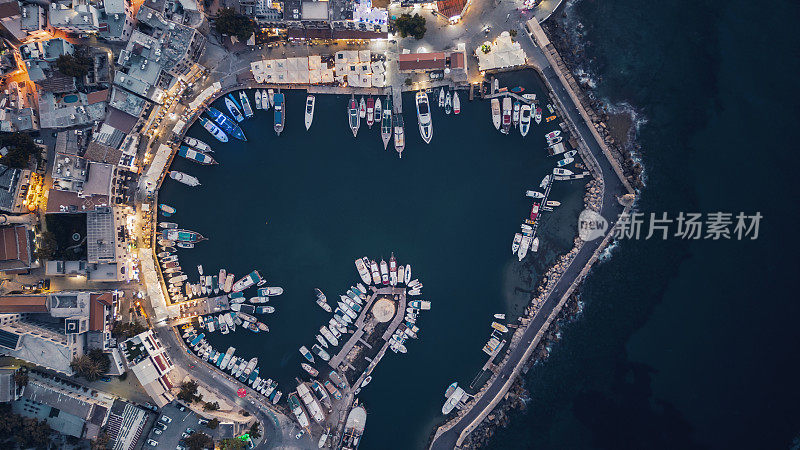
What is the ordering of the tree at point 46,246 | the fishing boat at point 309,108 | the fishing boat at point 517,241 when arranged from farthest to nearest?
1. the fishing boat at point 309,108
2. the fishing boat at point 517,241
3. the tree at point 46,246

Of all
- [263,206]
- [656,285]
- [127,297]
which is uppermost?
[656,285]

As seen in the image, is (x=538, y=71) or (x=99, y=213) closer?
(x=99, y=213)

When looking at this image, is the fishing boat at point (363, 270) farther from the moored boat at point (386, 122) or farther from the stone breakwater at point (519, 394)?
the stone breakwater at point (519, 394)

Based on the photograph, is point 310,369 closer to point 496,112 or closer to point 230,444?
point 230,444

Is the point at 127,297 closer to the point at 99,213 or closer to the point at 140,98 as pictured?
the point at 99,213

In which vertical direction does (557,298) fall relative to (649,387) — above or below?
above

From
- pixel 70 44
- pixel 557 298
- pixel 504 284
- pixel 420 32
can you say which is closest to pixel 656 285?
pixel 557 298

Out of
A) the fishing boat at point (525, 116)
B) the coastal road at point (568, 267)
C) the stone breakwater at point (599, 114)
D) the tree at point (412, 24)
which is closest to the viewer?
the tree at point (412, 24)

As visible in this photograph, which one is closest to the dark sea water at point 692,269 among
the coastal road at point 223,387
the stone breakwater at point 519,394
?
the stone breakwater at point 519,394
